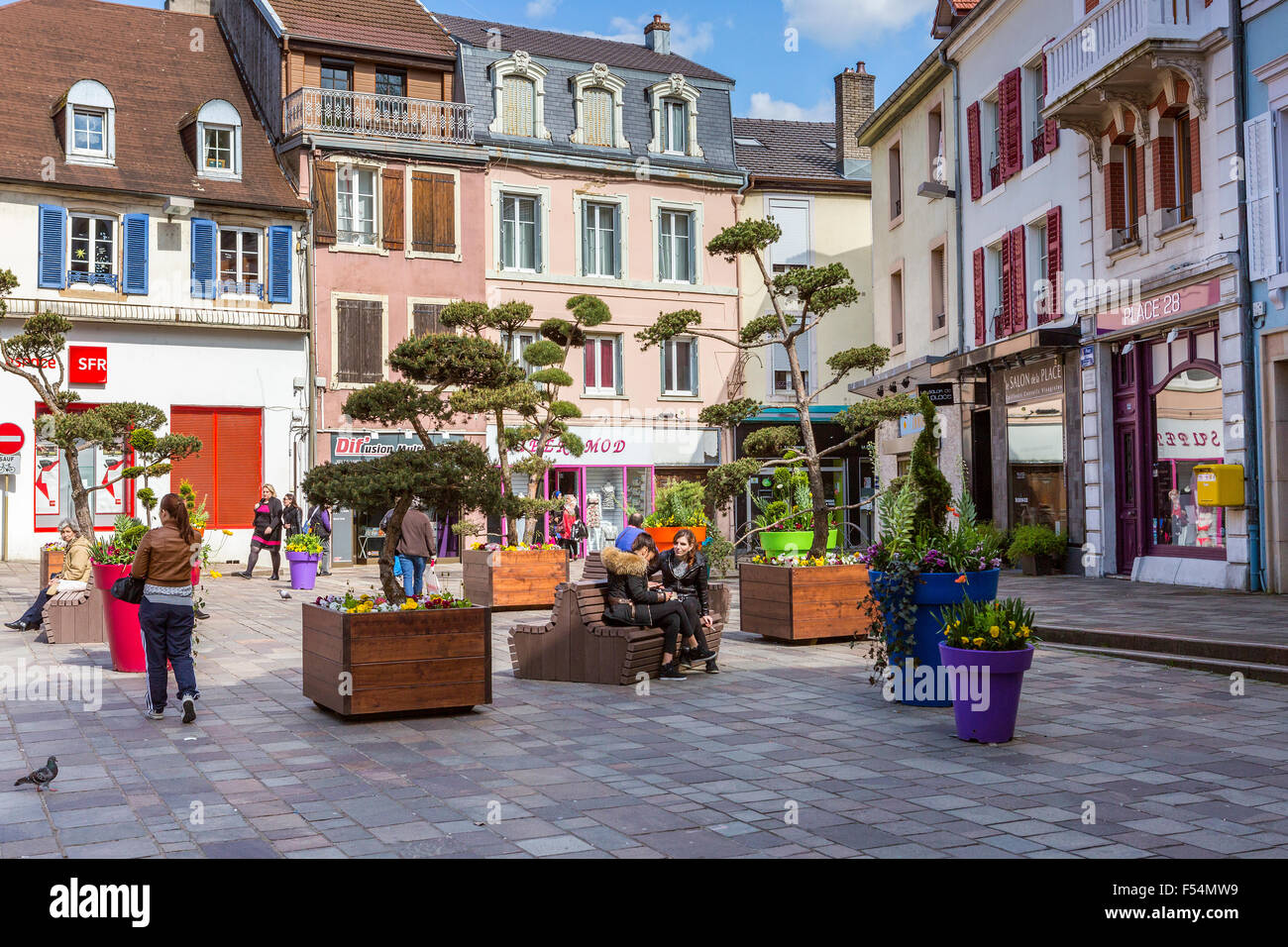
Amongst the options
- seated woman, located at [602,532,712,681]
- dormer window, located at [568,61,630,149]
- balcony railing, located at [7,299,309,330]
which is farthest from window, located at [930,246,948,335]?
seated woman, located at [602,532,712,681]

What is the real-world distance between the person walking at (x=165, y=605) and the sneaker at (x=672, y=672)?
364 centimetres

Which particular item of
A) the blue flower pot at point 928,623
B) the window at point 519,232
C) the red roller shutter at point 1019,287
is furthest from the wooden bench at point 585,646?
the window at point 519,232

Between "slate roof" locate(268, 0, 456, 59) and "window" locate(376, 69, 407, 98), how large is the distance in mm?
657

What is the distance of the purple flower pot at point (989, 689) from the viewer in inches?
292

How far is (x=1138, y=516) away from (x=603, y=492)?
1654 cm

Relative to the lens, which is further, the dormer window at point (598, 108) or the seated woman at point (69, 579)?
the dormer window at point (598, 108)

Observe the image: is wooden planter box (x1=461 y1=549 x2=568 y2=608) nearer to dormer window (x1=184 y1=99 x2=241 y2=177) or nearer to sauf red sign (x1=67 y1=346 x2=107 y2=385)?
sauf red sign (x1=67 y1=346 x2=107 y2=385)

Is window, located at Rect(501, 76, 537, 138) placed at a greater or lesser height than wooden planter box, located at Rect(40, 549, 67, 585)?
greater

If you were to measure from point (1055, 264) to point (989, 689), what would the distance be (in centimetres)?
1449

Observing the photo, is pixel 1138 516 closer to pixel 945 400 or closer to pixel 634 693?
pixel 945 400

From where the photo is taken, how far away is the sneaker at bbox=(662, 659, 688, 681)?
10.4 m

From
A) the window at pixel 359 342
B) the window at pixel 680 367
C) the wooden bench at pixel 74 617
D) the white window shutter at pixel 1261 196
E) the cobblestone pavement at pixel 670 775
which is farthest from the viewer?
the window at pixel 680 367

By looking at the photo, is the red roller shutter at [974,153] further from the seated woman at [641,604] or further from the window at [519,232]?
the seated woman at [641,604]

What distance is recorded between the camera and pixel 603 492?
3262cm
